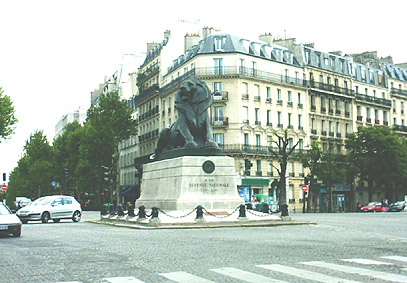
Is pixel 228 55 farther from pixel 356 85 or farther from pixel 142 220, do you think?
pixel 142 220

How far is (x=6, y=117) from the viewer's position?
165ft

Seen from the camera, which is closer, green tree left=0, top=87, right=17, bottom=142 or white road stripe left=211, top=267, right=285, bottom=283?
white road stripe left=211, top=267, right=285, bottom=283

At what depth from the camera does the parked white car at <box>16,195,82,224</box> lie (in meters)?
31.8

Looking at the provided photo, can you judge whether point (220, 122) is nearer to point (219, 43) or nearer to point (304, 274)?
point (219, 43)

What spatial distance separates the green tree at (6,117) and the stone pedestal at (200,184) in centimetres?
2859

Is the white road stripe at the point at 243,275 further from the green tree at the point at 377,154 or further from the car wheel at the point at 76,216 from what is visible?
the green tree at the point at 377,154

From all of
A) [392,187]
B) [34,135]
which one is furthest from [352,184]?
[34,135]

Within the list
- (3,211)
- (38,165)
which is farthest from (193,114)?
(38,165)

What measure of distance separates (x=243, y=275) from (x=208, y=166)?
50.4ft

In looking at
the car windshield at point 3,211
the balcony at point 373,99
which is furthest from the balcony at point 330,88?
the car windshield at point 3,211

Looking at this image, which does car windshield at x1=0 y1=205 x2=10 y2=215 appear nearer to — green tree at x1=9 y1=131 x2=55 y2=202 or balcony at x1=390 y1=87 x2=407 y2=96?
green tree at x1=9 y1=131 x2=55 y2=202

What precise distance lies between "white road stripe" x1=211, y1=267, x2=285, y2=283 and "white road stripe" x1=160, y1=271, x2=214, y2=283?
0.54 meters

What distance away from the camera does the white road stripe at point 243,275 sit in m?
8.68

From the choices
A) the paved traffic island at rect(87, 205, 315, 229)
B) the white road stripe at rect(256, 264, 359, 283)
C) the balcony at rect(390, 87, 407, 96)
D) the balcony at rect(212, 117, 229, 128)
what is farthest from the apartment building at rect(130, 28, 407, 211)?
the white road stripe at rect(256, 264, 359, 283)
